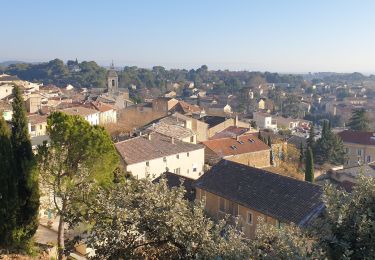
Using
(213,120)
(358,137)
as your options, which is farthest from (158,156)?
(358,137)

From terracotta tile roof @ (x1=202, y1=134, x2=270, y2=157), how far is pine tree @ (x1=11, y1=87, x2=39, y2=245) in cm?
2452

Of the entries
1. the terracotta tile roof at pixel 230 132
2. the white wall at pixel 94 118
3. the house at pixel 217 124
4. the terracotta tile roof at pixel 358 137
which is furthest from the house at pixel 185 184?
the terracotta tile roof at pixel 358 137

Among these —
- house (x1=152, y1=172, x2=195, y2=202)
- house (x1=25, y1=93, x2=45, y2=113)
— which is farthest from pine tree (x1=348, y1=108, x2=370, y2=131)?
house (x1=25, y1=93, x2=45, y2=113)

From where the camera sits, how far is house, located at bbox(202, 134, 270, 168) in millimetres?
39812

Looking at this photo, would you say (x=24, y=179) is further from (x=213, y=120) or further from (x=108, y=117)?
(x=108, y=117)

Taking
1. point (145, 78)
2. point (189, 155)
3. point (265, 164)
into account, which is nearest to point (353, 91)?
point (145, 78)

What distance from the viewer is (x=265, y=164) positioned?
143 feet

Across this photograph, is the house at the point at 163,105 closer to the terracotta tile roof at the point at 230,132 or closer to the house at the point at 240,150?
the terracotta tile roof at the point at 230,132

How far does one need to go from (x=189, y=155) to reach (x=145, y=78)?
135627mm

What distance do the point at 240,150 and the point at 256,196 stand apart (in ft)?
65.2

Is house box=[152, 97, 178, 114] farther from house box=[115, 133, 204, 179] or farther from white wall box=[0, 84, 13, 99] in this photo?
house box=[115, 133, 204, 179]

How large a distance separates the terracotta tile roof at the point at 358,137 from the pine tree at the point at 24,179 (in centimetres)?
4407

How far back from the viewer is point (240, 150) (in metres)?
41.2

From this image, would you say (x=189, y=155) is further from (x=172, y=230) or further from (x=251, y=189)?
(x=172, y=230)
